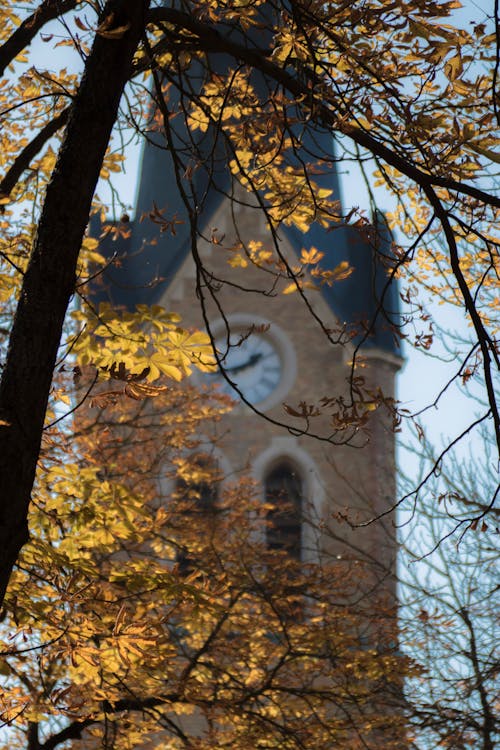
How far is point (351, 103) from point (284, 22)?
78cm

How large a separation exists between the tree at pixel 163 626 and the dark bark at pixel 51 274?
1.13 feet

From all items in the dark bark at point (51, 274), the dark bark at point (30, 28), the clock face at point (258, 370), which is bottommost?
the dark bark at point (51, 274)

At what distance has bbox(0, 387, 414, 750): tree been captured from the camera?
5.50m

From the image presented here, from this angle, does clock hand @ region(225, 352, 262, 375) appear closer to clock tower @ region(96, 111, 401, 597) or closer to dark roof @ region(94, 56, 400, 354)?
clock tower @ region(96, 111, 401, 597)

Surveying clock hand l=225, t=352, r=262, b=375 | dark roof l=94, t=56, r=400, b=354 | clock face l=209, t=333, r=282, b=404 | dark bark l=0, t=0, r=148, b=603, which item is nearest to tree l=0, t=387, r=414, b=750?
dark bark l=0, t=0, r=148, b=603

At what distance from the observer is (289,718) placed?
11.0 m

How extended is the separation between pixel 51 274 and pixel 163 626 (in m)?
4.51

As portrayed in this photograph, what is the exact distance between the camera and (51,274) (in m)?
3.96

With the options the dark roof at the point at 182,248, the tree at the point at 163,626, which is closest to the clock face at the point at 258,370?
the dark roof at the point at 182,248

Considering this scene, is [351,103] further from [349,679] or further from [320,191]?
[349,679]

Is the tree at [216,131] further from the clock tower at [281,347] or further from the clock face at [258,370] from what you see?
the clock face at [258,370]

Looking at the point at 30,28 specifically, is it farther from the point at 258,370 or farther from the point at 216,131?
the point at 258,370

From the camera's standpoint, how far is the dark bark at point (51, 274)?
3844 millimetres

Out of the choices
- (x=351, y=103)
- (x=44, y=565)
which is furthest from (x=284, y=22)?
(x=44, y=565)
